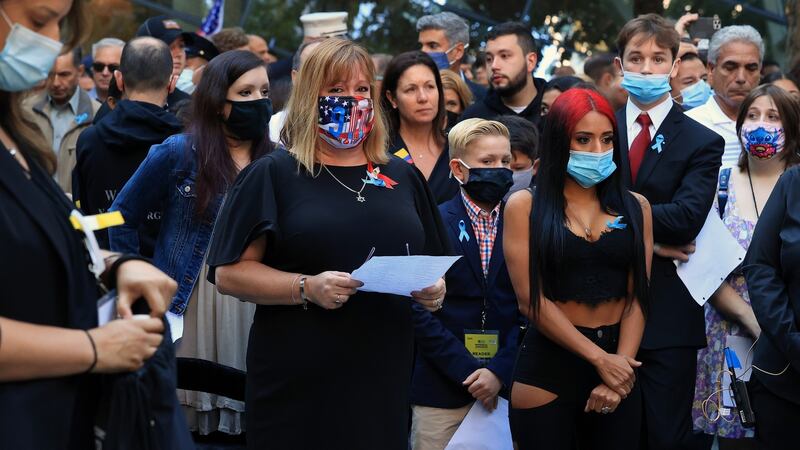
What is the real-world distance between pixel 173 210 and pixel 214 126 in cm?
49

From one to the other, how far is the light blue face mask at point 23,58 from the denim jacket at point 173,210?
10.0 ft

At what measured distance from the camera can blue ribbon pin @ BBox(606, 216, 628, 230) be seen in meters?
5.38

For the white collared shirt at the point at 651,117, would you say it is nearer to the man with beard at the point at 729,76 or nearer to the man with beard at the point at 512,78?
the man with beard at the point at 729,76

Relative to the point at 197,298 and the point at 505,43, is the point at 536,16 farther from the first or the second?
the point at 197,298

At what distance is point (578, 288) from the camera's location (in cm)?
529

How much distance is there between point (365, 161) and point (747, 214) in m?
3.01

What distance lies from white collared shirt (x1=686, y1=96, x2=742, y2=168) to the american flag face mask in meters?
3.22

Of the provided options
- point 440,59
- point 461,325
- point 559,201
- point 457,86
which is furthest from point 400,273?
point 440,59

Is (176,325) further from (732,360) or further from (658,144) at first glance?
(732,360)

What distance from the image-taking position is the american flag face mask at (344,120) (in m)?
4.51

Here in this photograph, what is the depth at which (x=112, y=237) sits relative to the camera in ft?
19.2

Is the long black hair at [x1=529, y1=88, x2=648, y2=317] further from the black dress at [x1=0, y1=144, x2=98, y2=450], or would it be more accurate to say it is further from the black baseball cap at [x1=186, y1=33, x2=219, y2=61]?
the black baseball cap at [x1=186, y1=33, x2=219, y2=61]

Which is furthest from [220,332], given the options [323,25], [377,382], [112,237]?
[323,25]

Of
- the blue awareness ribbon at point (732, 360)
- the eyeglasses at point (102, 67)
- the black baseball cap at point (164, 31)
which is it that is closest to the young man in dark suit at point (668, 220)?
the blue awareness ribbon at point (732, 360)
